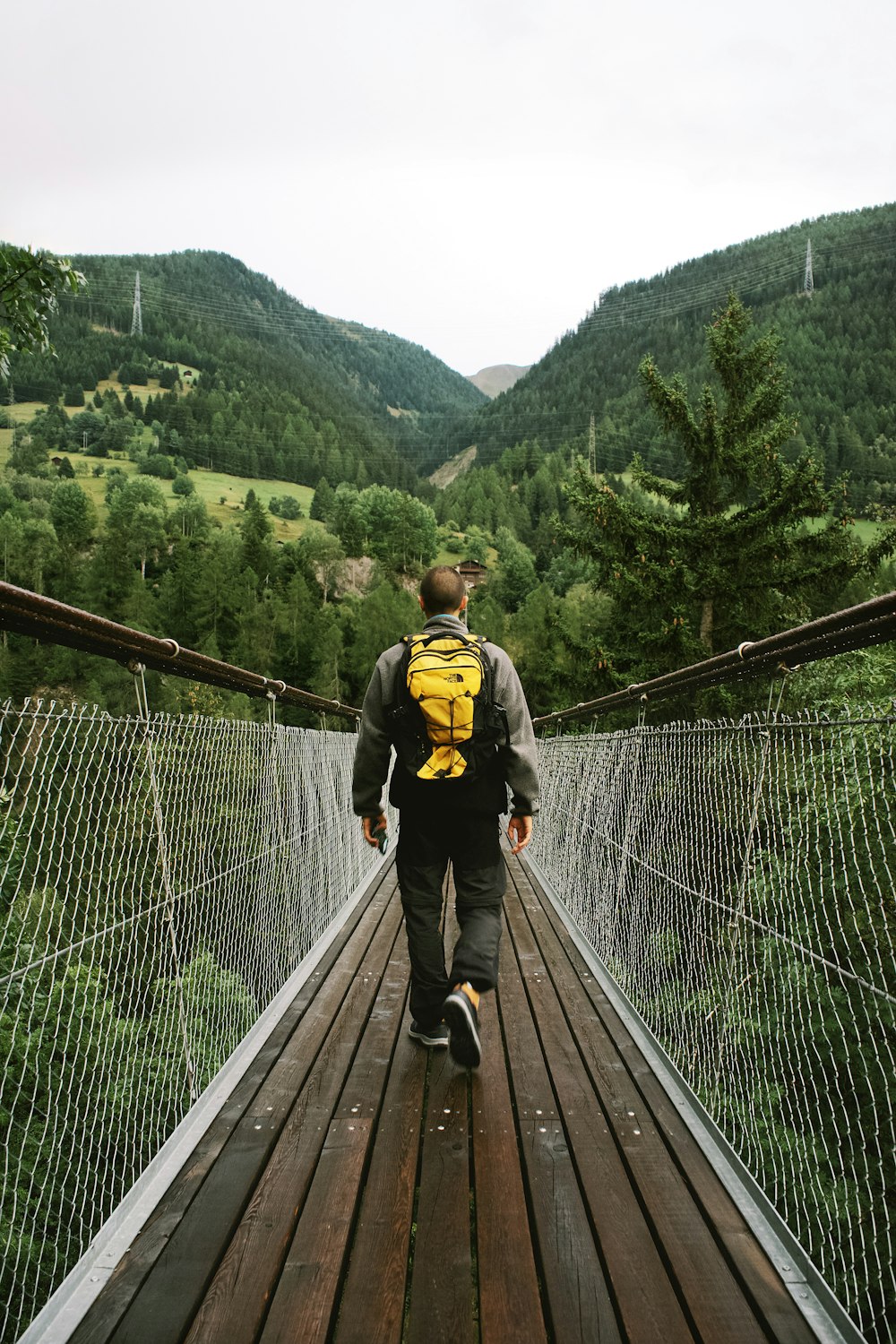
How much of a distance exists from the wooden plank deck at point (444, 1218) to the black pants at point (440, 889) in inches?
9.8

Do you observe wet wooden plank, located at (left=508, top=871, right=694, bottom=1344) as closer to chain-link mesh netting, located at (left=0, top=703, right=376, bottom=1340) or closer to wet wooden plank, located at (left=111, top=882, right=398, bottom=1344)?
wet wooden plank, located at (left=111, top=882, right=398, bottom=1344)

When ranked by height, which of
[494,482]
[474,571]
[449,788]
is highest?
[494,482]

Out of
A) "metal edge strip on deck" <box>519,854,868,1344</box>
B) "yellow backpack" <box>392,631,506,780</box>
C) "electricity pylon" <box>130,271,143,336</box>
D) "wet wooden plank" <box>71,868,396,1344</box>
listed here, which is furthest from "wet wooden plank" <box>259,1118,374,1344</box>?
"electricity pylon" <box>130,271,143,336</box>

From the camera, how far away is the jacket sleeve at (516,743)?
2449mm

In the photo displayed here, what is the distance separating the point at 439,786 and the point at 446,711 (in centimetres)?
24

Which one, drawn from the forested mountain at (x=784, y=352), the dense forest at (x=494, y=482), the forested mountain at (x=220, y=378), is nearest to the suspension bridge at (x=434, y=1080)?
the dense forest at (x=494, y=482)

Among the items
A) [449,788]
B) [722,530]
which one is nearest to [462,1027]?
[449,788]

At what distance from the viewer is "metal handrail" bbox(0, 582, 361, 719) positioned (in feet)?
4.87

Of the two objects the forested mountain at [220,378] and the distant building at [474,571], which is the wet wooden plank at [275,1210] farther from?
the forested mountain at [220,378]

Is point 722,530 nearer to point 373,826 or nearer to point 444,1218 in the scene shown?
point 373,826

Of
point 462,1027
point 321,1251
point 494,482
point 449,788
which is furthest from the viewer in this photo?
point 494,482

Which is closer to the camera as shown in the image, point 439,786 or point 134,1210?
point 134,1210

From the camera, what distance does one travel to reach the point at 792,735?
1.95 metres

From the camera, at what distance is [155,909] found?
2.04 meters
